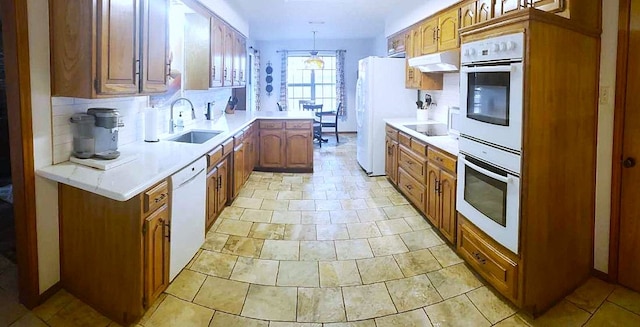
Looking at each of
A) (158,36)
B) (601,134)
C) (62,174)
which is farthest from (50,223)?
(601,134)

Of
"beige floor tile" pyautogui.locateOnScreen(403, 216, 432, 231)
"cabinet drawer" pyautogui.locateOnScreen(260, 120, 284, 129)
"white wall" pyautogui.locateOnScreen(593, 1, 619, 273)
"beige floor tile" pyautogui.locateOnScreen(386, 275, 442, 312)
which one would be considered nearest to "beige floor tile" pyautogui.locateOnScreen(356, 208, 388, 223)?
"beige floor tile" pyautogui.locateOnScreen(403, 216, 432, 231)

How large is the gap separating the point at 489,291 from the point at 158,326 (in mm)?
2043

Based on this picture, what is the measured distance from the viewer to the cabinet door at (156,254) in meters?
2.24

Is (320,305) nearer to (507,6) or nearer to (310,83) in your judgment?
(507,6)

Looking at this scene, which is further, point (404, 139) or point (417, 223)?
point (404, 139)

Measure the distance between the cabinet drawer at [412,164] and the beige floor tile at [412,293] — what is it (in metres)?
1.37

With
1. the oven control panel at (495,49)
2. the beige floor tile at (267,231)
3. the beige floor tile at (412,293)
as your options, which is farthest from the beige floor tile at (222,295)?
the oven control panel at (495,49)

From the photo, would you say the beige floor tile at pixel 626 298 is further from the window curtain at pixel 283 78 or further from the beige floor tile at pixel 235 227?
the window curtain at pixel 283 78

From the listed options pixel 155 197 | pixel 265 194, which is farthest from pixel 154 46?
pixel 265 194

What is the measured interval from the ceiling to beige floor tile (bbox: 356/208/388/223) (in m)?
2.80

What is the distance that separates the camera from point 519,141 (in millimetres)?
2271

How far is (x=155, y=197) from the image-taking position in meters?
2.31

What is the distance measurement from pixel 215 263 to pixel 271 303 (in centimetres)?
73

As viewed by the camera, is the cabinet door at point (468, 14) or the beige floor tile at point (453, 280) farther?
the cabinet door at point (468, 14)
